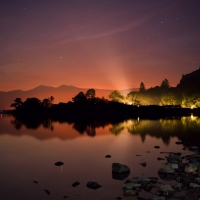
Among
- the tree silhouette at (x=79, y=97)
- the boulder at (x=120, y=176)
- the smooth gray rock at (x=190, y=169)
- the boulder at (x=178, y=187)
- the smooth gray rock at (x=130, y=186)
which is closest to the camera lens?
the boulder at (x=178, y=187)

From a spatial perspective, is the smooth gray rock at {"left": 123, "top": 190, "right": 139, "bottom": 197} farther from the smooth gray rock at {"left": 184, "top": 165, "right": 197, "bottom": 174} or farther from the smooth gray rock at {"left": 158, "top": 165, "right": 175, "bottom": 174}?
the smooth gray rock at {"left": 184, "top": 165, "right": 197, "bottom": 174}

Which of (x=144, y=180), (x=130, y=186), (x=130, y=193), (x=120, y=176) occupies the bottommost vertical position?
(x=120, y=176)

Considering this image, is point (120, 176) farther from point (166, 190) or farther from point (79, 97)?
point (79, 97)

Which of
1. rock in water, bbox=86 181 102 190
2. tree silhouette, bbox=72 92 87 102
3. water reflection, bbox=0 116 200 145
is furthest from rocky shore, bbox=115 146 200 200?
tree silhouette, bbox=72 92 87 102

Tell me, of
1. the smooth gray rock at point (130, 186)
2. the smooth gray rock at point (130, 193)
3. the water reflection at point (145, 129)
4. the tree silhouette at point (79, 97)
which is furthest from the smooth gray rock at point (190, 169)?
the tree silhouette at point (79, 97)

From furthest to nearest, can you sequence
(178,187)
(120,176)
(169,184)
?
1. (120,176)
2. (169,184)
3. (178,187)

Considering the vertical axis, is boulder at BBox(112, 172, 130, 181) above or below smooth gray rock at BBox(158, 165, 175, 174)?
below

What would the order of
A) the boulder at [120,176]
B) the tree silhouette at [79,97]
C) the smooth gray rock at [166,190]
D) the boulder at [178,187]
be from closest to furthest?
the smooth gray rock at [166,190], the boulder at [178,187], the boulder at [120,176], the tree silhouette at [79,97]

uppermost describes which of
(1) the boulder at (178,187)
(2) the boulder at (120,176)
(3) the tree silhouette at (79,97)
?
(3) the tree silhouette at (79,97)

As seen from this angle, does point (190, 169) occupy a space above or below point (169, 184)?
above

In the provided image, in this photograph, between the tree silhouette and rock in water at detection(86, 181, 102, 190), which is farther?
the tree silhouette

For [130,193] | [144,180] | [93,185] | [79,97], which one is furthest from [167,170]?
[79,97]

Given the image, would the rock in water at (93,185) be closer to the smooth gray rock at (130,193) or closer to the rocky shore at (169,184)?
the rocky shore at (169,184)

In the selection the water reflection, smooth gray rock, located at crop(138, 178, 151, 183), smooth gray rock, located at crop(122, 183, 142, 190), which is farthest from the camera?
the water reflection
